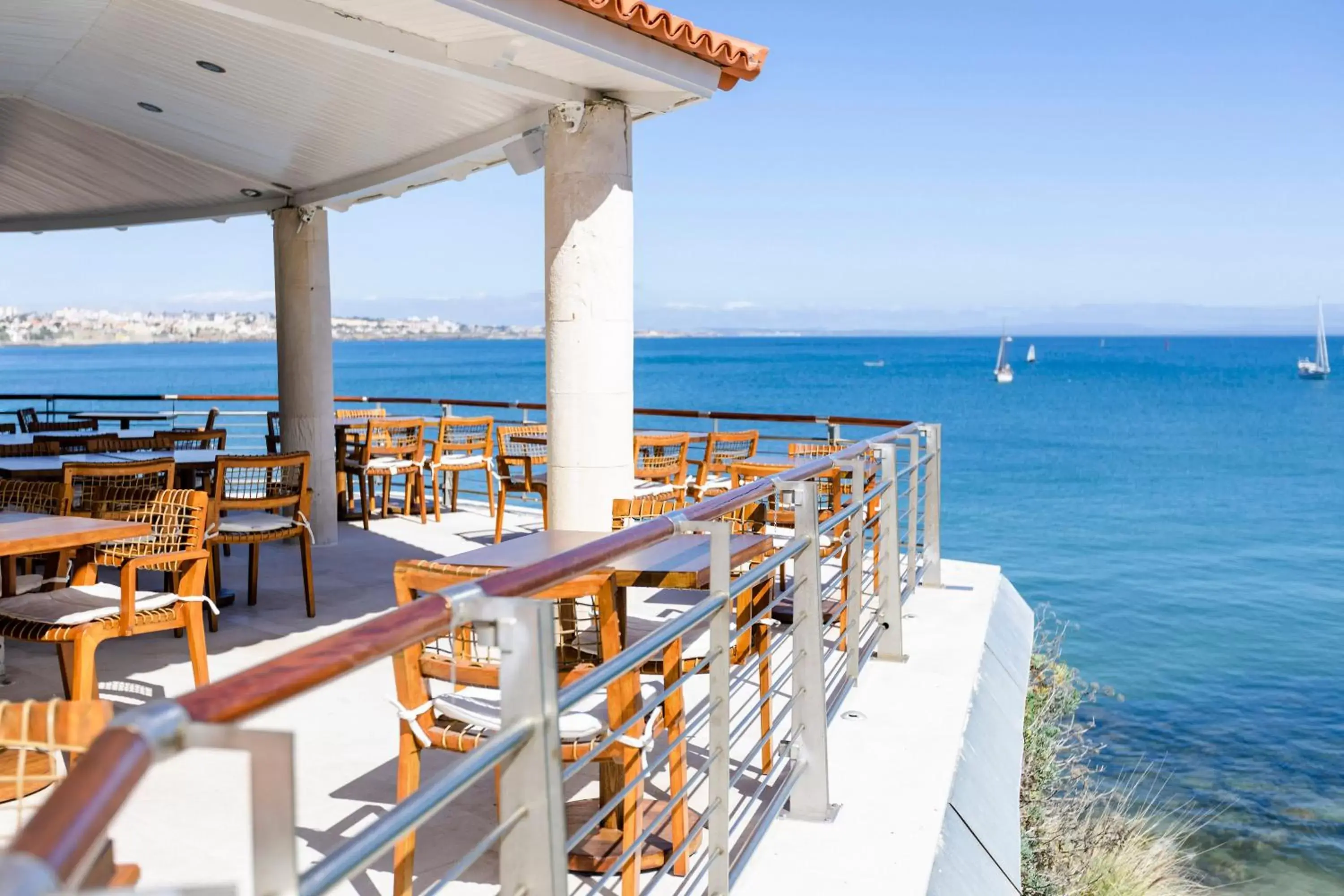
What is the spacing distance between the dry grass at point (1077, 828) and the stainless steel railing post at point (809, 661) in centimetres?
213

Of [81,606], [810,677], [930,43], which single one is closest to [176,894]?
[810,677]

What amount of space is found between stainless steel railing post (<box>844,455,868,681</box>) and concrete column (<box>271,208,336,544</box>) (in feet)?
16.7

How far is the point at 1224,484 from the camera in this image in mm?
34031

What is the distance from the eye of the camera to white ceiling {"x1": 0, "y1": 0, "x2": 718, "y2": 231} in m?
4.31

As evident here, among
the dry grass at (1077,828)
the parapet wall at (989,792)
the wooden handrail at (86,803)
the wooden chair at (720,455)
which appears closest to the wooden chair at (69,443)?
the wooden chair at (720,455)

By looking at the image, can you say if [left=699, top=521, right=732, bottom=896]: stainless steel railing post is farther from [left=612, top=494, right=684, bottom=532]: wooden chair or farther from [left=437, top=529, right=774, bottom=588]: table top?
[left=612, top=494, right=684, bottom=532]: wooden chair

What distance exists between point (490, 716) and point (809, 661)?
3.36ft

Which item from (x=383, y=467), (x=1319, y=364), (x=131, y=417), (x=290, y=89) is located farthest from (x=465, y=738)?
(x=1319, y=364)

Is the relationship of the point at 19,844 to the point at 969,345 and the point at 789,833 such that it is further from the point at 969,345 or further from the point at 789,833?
the point at 969,345

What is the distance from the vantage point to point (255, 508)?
5773 mm

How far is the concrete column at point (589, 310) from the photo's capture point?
4.91 metres

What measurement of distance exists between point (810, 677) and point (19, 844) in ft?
8.57

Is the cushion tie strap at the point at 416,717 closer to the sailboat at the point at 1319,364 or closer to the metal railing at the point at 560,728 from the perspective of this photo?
the metal railing at the point at 560,728

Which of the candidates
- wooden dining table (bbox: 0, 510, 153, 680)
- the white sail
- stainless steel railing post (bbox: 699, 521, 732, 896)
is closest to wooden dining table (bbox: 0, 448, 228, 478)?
wooden dining table (bbox: 0, 510, 153, 680)
